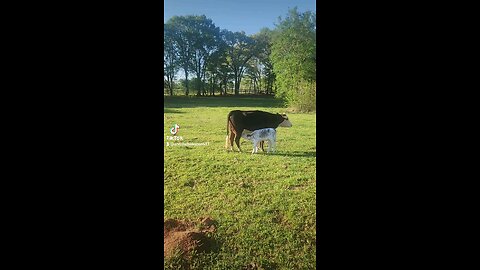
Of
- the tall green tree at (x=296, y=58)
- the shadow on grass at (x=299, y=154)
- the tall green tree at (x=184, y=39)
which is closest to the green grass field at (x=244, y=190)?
the shadow on grass at (x=299, y=154)

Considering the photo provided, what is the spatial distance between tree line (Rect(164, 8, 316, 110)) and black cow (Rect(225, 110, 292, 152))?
0.15m

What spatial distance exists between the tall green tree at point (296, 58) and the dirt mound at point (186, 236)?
3.12ft

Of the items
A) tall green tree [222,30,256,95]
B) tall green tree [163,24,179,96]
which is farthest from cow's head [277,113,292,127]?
tall green tree [163,24,179,96]

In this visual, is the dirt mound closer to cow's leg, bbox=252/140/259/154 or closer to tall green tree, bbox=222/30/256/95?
cow's leg, bbox=252/140/259/154

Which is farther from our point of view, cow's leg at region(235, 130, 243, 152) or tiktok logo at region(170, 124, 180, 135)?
cow's leg at region(235, 130, 243, 152)

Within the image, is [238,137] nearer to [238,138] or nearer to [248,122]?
[238,138]

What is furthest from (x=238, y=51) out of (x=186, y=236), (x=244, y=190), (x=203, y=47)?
(x=186, y=236)

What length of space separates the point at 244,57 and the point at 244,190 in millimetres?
900

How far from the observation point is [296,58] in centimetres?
203

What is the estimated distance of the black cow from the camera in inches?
81.7

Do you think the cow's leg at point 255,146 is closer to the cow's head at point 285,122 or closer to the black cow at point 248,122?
the black cow at point 248,122

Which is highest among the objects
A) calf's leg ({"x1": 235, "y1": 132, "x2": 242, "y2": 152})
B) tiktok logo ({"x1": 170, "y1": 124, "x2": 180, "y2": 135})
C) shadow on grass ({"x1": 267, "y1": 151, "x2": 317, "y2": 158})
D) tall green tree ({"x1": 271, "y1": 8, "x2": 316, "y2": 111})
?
tall green tree ({"x1": 271, "y1": 8, "x2": 316, "y2": 111})
